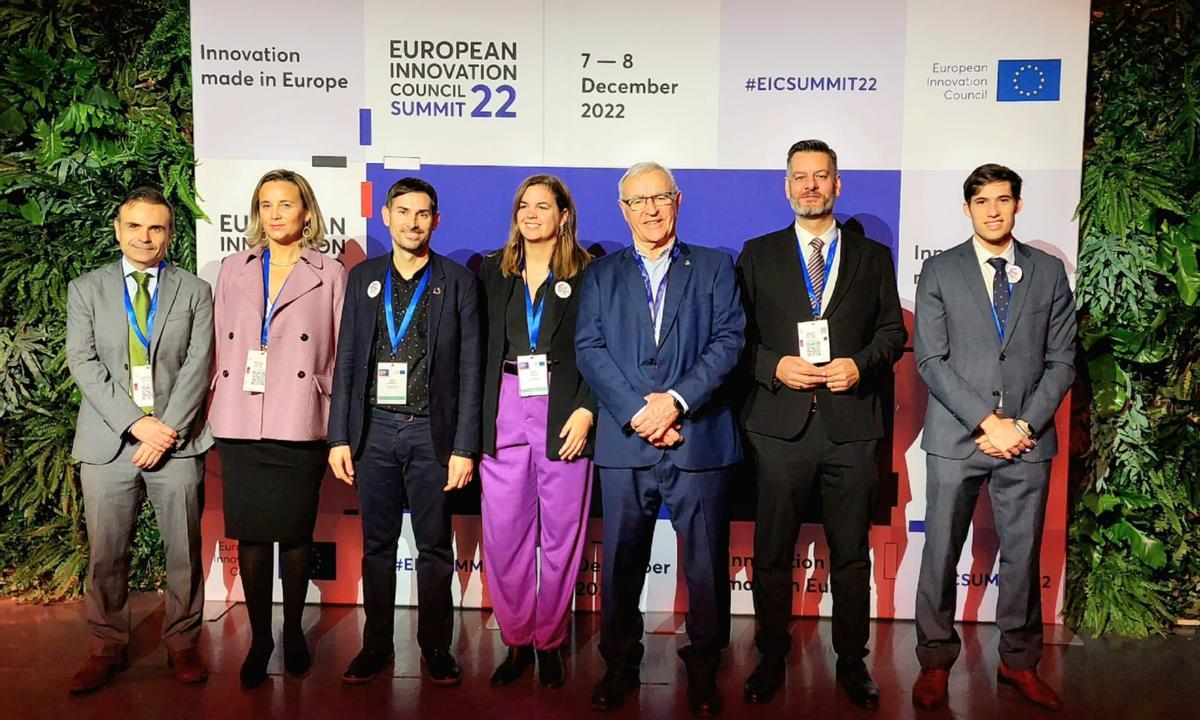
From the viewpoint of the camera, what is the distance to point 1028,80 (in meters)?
4.27

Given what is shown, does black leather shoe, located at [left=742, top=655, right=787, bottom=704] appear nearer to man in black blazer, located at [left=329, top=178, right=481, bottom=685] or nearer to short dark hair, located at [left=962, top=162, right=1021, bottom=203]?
man in black blazer, located at [left=329, top=178, right=481, bottom=685]

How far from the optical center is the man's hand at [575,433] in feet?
11.6

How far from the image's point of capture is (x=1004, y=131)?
4309 mm

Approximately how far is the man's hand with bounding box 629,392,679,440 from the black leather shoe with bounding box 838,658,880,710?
115cm

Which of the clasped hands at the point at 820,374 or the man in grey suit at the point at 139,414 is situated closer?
the clasped hands at the point at 820,374

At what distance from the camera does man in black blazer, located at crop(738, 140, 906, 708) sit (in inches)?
137

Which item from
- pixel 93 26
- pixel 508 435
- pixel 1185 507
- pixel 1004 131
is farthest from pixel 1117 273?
pixel 93 26

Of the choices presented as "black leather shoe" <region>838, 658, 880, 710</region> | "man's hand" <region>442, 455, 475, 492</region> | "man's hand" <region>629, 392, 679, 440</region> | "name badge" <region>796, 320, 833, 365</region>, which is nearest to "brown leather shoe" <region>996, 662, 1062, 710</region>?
"black leather shoe" <region>838, 658, 880, 710</region>

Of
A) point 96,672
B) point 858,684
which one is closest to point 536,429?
point 858,684

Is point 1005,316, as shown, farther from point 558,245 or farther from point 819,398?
point 558,245

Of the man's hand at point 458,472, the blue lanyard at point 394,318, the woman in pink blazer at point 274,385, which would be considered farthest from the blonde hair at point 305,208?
the man's hand at point 458,472

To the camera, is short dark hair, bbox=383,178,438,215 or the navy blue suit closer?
the navy blue suit

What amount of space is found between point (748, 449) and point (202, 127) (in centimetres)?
287

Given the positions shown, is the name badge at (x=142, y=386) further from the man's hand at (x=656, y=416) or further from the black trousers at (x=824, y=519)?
the black trousers at (x=824, y=519)
